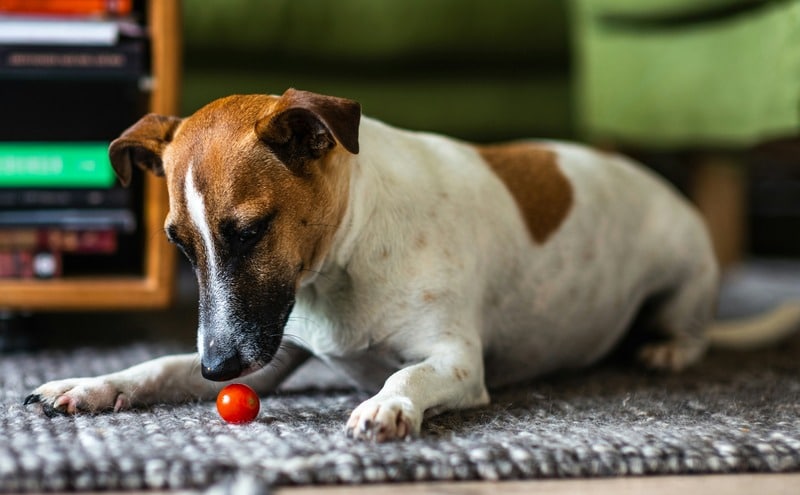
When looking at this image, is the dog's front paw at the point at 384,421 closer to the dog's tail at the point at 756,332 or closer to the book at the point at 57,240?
the book at the point at 57,240

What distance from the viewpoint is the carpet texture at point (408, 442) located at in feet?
3.69

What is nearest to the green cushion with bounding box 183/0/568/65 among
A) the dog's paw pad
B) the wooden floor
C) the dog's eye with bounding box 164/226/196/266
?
the dog's paw pad

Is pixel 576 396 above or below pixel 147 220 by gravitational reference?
below

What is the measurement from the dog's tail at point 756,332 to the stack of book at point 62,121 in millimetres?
1432

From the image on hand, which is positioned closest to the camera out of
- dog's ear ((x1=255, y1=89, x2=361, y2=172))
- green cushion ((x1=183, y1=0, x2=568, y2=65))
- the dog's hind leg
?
dog's ear ((x1=255, y1=89, x2=361, y2=172))

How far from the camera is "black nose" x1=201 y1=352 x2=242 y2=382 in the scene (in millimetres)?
1347

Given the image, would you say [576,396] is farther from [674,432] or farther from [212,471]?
[212,471]

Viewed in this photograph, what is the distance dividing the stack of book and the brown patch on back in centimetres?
80

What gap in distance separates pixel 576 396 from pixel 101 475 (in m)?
0.88

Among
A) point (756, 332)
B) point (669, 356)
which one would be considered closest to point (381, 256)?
point (669, 356)

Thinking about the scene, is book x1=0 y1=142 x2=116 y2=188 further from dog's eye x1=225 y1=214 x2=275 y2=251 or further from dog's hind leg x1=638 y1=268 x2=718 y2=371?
dog's hind leg x1=638 y1=268 x2=718 y2=371

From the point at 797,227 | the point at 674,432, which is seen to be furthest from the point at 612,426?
the point at 797,227

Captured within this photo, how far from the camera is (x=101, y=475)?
43.8 inches

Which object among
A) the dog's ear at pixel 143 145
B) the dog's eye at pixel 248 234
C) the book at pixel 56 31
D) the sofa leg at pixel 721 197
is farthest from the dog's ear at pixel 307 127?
the sofa leg at pixel 721 197
